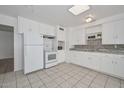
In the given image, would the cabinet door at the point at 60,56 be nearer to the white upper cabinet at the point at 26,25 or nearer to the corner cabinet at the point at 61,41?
the corner cabinet at the point at 61,41

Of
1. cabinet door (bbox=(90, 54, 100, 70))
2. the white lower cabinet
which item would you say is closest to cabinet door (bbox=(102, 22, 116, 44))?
the white lower cabinet

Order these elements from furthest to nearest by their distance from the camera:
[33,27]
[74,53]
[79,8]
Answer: [74,53] < [33,27] < [79,8]

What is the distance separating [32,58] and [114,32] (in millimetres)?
3484

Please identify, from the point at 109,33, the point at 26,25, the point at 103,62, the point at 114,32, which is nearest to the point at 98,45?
the point at 109,33

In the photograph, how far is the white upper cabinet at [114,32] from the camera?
268 centimetres

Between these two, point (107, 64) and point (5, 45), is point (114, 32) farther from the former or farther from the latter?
point (5, 45)

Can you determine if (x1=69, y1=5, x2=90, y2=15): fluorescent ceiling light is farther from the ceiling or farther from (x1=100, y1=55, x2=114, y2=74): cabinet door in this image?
(x1=100, y1=55, x2=114, y2=74): cabinet door

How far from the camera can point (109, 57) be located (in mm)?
2637

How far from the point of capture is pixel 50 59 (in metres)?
3.58

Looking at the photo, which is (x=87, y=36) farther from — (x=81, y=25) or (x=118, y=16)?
(x=118, y=16)

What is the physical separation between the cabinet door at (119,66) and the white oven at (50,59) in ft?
8.67

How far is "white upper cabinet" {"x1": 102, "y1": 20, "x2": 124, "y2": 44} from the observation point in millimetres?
2680

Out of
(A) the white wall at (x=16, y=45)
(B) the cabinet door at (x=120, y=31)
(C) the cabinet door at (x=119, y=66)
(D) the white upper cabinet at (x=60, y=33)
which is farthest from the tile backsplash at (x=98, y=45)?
(A) the white wall at (x=16, y=45)

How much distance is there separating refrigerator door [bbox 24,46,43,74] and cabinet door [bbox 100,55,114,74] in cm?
259
